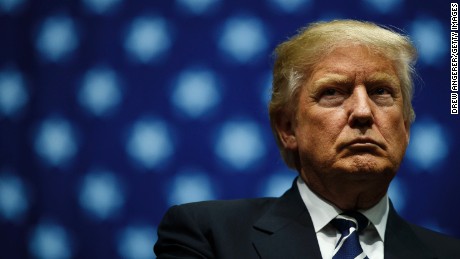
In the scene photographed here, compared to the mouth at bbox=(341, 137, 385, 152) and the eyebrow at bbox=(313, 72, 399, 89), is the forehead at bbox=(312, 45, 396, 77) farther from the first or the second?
the mouth at bbox=(341, 137, 385, 152)

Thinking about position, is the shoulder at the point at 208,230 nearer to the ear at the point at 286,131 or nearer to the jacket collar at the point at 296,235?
the jacket collar at the point at 296,235

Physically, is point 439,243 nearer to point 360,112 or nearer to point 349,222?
point 349,222

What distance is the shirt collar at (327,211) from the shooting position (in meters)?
1.90

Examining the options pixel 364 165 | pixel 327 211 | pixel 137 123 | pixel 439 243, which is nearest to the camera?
pixel 364 165

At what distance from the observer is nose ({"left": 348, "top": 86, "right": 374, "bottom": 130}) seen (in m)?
1.84

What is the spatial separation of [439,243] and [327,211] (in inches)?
15.1

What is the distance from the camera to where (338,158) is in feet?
6.08

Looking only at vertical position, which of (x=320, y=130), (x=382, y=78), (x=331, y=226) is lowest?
(x=331, y=226)

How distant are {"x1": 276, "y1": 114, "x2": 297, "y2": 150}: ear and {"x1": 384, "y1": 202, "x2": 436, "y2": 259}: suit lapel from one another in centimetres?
36

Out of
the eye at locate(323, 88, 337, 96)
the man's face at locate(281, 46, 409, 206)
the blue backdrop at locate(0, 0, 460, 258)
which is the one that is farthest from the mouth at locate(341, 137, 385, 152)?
the blue backdrop at locate(0, 0, 460, 258)

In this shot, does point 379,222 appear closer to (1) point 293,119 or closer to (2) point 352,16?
(1) point 293,119

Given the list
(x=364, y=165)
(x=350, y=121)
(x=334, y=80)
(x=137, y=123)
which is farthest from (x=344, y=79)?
(x=137, y=123)

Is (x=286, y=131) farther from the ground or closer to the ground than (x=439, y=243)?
farther from the ground

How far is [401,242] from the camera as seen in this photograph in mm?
1919
